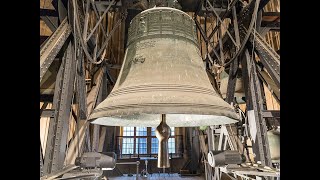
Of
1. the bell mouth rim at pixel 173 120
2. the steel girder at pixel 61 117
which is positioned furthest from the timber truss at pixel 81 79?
the bell mouth rim at pixel 173 120

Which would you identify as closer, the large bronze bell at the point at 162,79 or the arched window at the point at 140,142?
the large bronze bell at the point at 162,79

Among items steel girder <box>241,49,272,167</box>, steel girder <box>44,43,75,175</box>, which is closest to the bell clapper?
steel girder <box>44,43,75,175</box>

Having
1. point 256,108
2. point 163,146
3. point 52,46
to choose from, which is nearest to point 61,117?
point 52,46

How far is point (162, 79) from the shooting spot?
5.19ft

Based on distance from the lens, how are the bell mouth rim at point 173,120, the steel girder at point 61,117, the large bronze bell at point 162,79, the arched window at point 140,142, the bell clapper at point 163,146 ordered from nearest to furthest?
the large bronze bell at point 162,79 < the bell clapper at point 163,146 < the steel girder at point 61,117 < the bell mouth rim at point 173,120 < the arched window at point 140,142

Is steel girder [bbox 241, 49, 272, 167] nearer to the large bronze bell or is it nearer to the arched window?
the large bronze bell

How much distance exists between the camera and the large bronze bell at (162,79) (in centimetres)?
138

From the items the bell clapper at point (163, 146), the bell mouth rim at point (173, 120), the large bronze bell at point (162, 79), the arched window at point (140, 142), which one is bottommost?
the arched window at point (140, 142)

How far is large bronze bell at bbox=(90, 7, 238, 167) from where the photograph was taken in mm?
1377

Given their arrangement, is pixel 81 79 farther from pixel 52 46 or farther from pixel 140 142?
pixel 140 142

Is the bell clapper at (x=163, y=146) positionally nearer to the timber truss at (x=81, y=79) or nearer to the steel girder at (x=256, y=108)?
the timber truss at (x=81, y=79)

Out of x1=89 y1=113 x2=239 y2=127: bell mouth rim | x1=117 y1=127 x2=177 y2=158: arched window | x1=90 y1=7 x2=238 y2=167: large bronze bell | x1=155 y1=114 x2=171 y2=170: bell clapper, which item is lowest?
x1=117 y1=127 x2=177 y2=158: arched window
